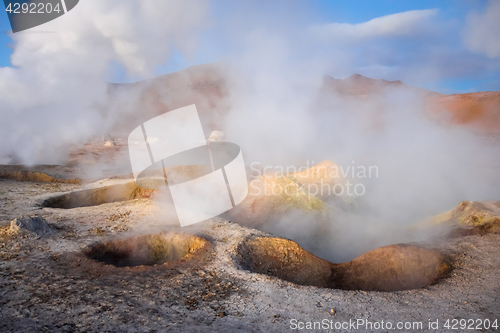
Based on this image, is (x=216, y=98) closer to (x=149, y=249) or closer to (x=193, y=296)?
(x=149, y=249)

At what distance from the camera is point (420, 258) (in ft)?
16.3

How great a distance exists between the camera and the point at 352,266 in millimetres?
5504

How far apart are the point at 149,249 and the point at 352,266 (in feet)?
13.9

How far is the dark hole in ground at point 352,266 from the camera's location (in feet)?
15.7

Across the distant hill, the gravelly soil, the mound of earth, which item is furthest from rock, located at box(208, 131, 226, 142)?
the gravelly soil

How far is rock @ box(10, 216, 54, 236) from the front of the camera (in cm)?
476

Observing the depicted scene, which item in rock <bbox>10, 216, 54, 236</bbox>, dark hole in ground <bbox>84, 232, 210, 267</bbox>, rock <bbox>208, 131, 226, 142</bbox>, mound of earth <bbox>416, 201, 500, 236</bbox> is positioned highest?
rock <bbox>10, 216, 54, 236</bbox>

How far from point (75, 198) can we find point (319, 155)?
38.2 feet

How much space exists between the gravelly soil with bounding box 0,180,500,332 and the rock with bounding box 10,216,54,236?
15 cm

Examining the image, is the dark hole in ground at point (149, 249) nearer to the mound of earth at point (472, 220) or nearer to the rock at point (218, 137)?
the mound of earth at point (472, 220)

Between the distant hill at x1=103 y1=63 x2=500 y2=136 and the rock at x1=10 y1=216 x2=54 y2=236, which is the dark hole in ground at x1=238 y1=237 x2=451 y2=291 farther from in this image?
the distant hill at x1=103 y1=63 x2=500 y2=136

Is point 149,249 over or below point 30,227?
below

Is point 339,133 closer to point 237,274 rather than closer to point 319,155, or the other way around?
point 319,155

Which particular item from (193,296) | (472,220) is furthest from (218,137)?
(193,296)
